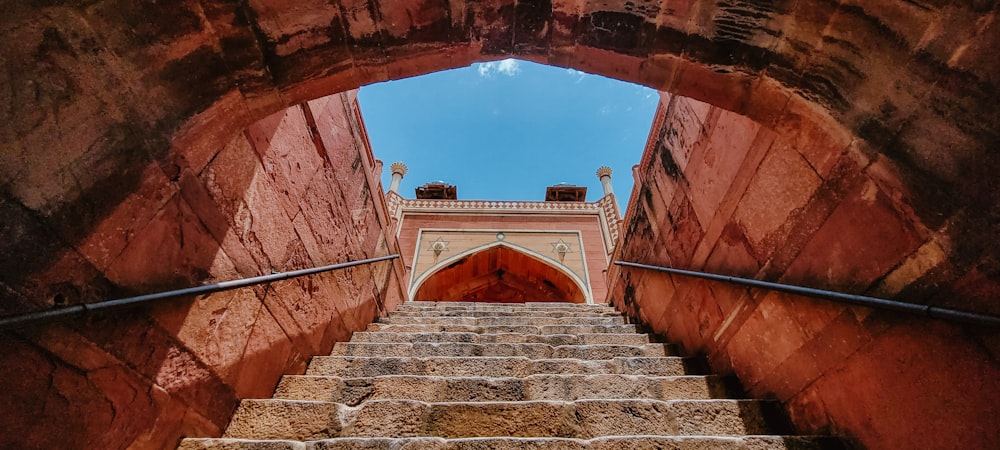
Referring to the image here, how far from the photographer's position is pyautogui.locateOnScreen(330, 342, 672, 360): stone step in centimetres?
266

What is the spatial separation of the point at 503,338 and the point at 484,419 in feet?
4.42

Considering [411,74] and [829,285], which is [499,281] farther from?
[411,74]

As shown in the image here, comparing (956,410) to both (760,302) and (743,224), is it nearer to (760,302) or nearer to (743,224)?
(760,302)

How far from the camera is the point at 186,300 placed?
1543mm

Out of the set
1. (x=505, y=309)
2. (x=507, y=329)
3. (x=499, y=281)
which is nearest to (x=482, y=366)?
(x=507, y=329)

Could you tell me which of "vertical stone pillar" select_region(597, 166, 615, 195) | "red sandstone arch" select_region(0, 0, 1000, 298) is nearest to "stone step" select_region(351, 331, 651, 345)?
"red sandstone arch" select_region(0, 0, 1000, 298)

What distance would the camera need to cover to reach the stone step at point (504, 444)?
1481 millimetres

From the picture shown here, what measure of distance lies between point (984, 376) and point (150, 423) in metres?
2.66

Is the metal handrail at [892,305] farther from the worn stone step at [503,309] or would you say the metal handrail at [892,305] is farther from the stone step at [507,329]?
the worn stone step at [503,309]

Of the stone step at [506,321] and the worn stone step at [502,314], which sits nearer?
the stone step at [506,321]

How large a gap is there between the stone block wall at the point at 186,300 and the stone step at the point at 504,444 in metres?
0.25

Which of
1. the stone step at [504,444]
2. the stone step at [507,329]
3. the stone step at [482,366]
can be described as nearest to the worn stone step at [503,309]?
the stone step at [507,329]

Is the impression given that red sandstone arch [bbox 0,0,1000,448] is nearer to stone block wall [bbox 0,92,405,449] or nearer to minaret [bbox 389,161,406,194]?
stone block wall [bbox 0,92,405,449]

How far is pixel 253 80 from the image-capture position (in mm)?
1380
